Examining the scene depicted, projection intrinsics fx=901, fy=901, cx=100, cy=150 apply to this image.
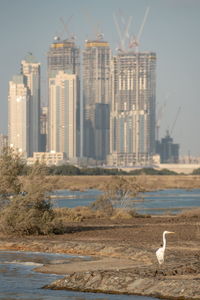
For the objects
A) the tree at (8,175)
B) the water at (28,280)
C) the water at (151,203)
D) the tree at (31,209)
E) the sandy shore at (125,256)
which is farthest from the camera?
the water at (151,203)

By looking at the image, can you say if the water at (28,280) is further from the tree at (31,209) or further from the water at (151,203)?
the water at (151,203)

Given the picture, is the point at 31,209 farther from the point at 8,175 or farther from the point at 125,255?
the point at 125,255

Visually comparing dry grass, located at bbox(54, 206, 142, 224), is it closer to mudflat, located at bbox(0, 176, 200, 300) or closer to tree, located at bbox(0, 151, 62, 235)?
mudflat, located at bbox(0, 176, 200, 300)

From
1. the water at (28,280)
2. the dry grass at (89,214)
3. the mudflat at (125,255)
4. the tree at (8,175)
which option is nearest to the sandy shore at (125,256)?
the mudflat at (125,255)

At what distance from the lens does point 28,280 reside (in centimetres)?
2370

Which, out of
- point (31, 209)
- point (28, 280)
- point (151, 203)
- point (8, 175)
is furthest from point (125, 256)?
point (151, 203)

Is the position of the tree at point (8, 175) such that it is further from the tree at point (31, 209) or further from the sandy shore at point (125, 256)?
the sandy shore at point (125, 256)

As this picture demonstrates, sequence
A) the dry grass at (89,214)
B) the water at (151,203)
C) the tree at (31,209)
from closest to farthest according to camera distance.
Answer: the tree at (31,209), the dry grass at (89,214), the water at (151,203)

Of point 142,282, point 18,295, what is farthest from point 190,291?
point 18,295

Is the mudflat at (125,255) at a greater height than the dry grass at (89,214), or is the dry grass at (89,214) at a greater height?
the mudflat at (125,255)

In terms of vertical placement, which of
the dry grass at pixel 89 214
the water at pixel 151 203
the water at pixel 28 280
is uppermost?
the water at pixel 28 280

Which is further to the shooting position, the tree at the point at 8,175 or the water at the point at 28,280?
the tree at the point at 8,175

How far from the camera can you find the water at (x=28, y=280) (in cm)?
2102

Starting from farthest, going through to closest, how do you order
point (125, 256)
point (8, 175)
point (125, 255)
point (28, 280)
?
point (8, 175) → point (125, 255) → point (125, 256) → point (28, 280)
